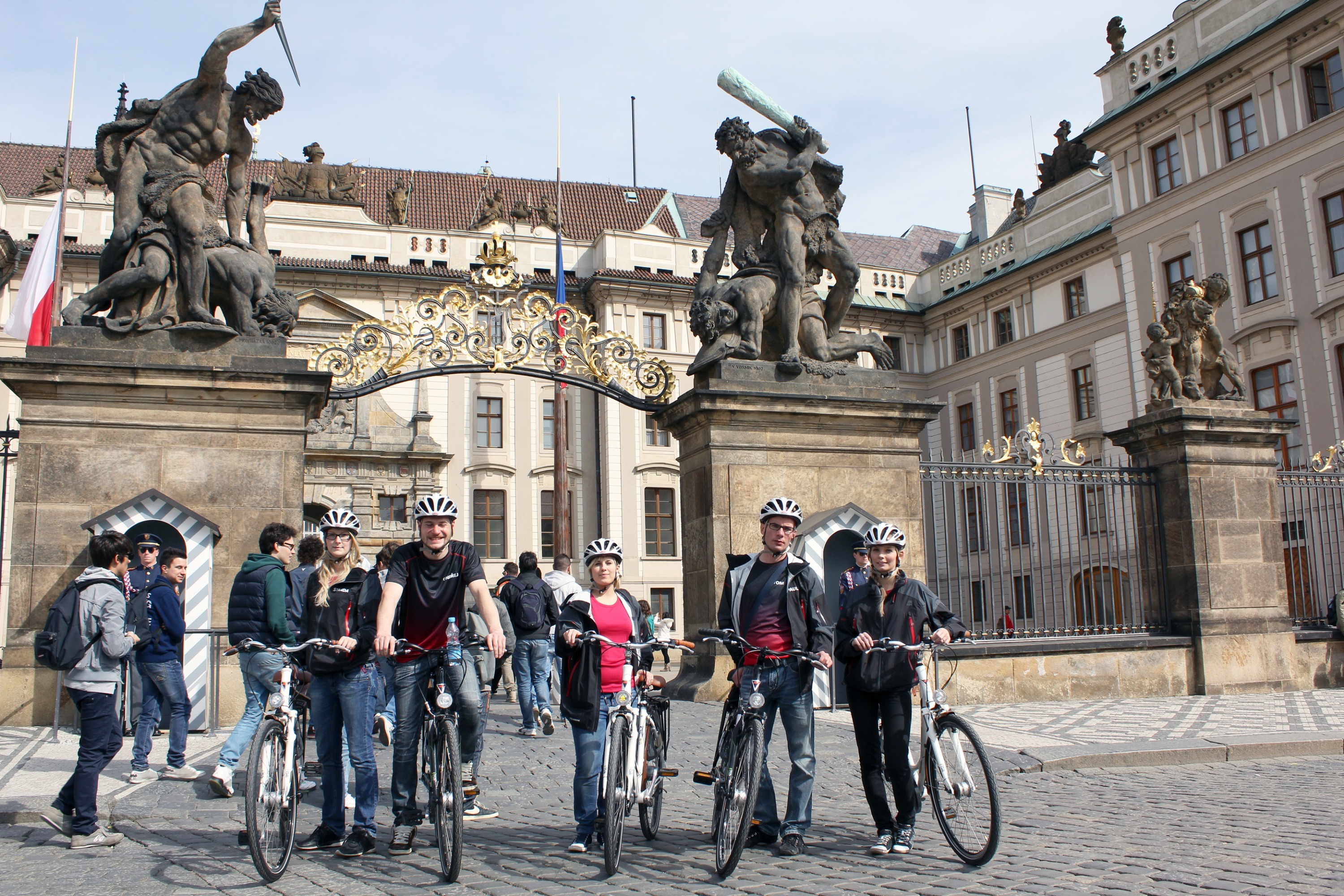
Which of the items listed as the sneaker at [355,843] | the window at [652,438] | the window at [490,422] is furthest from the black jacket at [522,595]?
the window at [490,422]

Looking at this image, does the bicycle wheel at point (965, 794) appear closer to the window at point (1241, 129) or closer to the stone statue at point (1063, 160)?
the window at point (1241, 129)

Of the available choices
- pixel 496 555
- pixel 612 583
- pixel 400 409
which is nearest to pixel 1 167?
pixel 400 409

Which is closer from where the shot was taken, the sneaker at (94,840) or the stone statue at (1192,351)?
the sneaker at (94,840)

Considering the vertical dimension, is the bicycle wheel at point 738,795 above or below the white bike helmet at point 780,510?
below

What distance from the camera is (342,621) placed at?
6188 mm

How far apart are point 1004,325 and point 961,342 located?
2538mm

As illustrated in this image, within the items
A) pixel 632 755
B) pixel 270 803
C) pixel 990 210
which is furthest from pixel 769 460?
pixel 990 210

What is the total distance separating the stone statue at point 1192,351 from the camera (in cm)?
1366

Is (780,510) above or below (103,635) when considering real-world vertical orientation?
above

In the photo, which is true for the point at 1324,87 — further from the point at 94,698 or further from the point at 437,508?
the point at 94,698

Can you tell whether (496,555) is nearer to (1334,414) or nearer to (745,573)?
(1334,414)

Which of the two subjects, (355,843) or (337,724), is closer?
(355,843)

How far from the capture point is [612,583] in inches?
249

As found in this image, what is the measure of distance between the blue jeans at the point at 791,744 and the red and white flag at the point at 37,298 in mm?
12471
